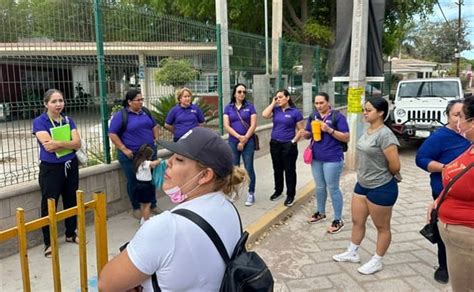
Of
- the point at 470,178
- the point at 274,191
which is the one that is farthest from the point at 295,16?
the point at 470,178

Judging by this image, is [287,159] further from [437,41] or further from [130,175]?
[437,41]

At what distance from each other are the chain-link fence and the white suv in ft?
18.0

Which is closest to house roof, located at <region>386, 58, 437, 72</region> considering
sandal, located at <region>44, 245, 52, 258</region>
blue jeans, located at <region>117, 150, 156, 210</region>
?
blue jeans, located at <region>117, 150, 156, 210</region>

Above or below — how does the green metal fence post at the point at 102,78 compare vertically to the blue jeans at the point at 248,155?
above

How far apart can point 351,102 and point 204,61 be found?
9.63ft

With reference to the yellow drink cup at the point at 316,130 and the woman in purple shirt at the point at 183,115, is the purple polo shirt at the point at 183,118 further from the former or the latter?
the yellow drink cup at the point at 316,130

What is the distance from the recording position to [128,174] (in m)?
5.43

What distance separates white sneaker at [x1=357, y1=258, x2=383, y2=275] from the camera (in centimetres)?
423

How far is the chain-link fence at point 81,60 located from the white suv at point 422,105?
5492mm

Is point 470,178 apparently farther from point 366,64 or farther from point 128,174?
point 366,64

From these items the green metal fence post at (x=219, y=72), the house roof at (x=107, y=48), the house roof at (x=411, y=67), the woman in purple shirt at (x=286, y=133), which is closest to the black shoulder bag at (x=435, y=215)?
the woman in purple shirt at (x=286, y=133)

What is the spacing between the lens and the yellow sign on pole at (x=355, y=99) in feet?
27.7

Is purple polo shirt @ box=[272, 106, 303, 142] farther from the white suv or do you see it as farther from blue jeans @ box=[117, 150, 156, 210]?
the white suv

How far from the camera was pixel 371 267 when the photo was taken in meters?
4.24
